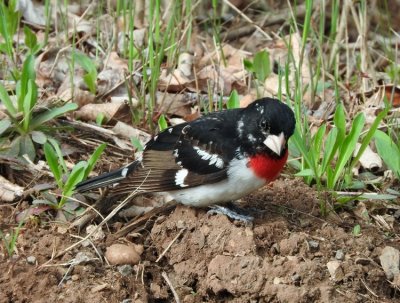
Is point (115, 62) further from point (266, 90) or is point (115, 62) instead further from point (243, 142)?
point (243, 142)

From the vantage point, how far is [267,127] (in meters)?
4.16

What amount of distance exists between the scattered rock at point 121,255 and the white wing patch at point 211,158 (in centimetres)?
65

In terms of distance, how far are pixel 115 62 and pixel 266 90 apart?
4.02 feet

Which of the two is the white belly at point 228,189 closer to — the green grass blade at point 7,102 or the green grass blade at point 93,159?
the green grass blade at point 93,159

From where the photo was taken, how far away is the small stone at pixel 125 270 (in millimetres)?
4086

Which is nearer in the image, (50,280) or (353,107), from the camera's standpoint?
(50,280)

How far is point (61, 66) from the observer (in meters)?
6.07

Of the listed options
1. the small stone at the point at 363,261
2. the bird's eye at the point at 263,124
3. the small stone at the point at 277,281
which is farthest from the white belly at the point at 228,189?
the small stone at the point at 363,261

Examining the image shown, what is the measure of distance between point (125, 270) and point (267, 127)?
1.07 m

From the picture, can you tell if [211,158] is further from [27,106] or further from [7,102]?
[7,102]

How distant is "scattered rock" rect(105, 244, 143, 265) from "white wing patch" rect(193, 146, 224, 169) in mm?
648

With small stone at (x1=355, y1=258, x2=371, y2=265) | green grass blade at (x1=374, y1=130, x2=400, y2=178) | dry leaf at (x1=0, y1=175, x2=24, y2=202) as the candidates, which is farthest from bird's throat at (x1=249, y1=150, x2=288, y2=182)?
dry leaf at (x1=0, y1=175, x2=24, y2=202)

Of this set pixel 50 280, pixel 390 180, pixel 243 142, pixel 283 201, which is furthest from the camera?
pixel 390 180

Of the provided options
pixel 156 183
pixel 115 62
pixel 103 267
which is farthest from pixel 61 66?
pixel 103 267
